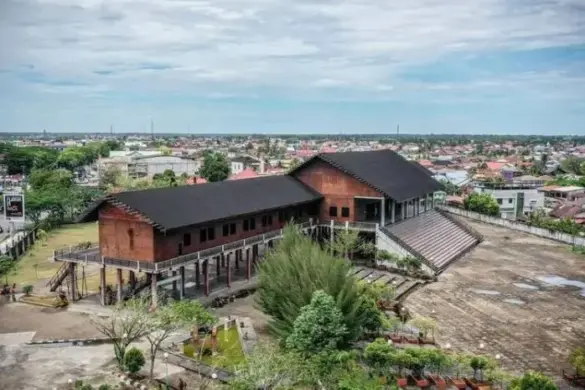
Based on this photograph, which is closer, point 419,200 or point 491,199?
point 419,200

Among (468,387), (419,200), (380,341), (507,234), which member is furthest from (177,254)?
(507,234)

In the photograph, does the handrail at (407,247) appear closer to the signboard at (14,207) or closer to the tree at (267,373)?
the tree at (267,373)

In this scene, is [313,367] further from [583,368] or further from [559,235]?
[559,235]

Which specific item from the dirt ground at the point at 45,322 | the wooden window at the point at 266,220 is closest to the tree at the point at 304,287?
the dirt ground at the point at 45,322

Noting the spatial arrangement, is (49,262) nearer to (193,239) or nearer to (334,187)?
(193,239)

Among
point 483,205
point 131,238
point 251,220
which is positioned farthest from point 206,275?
point 483,205

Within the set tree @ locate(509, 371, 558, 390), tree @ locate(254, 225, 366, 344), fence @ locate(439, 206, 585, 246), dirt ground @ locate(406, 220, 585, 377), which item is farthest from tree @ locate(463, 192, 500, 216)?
tree @ locate(509, 371, 558, 390)

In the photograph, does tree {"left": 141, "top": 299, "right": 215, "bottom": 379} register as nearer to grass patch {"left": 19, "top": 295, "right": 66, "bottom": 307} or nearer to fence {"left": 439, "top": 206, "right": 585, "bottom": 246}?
grass patch {"left": 19, "top": 295, "right": 66, "bottom": 307}
